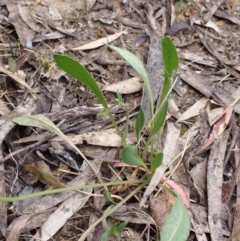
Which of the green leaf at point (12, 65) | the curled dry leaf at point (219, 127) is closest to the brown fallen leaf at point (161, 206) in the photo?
the curled dry leaf at point (219, 127)

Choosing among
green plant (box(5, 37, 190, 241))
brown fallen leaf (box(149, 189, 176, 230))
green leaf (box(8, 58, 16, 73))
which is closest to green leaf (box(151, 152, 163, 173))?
green plant (box(5, 37, 190, 241))

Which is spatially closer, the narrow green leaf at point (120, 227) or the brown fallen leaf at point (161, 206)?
the narrow green leaf at point (120, 227)

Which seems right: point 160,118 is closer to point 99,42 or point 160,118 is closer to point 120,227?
point 120,227

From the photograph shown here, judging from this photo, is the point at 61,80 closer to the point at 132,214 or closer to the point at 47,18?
the point at 47,18

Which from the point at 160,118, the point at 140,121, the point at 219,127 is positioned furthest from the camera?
the point at 219,127

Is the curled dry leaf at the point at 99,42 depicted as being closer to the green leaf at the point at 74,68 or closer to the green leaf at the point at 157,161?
the green leaf at the point at 74,68

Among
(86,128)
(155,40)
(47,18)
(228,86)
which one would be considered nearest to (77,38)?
(47,18)

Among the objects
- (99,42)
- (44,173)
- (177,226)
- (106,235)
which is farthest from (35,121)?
(99,42)
